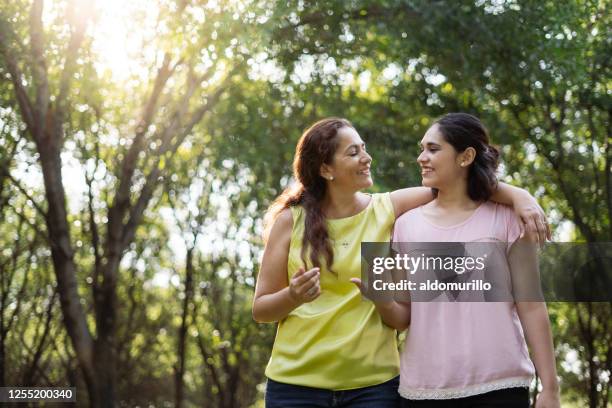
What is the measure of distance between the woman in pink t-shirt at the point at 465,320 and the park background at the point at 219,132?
4275 mm

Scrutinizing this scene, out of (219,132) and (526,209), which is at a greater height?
(219,132)

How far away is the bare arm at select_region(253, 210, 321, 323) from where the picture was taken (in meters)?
3.08

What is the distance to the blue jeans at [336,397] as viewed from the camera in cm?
303

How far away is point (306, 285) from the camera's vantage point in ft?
9.40

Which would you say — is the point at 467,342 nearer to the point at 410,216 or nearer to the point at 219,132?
the point at 410,216

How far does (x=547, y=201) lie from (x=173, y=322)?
6.42 metres

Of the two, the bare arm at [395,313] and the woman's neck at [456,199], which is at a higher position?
the woman's neck at [456,199]

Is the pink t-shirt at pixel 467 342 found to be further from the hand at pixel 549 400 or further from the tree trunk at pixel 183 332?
the tree trunk at pixel 183 332

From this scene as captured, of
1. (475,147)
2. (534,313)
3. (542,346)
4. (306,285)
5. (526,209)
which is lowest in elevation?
(542,346)

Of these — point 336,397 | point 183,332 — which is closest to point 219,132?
point 183,332

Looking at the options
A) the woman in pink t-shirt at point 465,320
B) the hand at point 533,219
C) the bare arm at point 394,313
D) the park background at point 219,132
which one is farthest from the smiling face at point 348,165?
the park background at point 219,132

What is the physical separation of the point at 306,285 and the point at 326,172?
667 mm

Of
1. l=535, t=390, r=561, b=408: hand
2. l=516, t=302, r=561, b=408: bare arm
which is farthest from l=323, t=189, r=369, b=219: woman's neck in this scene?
l=535, t=390, r=561, b=408: hand

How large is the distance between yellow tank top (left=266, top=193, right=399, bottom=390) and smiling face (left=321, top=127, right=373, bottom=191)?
0.19m
